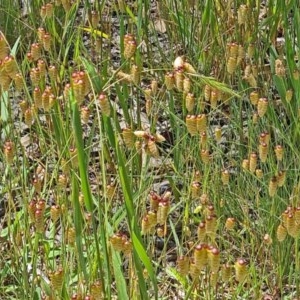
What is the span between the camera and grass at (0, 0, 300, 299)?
3.57ft

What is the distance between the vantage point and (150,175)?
1414mm

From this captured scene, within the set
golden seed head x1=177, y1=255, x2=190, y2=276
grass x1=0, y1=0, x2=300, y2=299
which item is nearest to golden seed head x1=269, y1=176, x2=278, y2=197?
grass x1=0, y1=0, x2=300, y2=299

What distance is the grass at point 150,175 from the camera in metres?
1.09

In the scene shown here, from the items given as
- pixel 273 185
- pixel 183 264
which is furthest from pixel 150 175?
pixel 183 264

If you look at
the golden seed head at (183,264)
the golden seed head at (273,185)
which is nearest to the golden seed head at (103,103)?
the golden seed head at (183,264)

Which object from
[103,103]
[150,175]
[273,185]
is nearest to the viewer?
[103,103]

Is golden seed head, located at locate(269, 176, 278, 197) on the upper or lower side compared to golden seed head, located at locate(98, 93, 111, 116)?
lower

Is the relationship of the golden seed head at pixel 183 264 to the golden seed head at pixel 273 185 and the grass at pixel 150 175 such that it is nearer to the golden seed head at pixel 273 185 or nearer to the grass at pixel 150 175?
the grass at pixel 150 175

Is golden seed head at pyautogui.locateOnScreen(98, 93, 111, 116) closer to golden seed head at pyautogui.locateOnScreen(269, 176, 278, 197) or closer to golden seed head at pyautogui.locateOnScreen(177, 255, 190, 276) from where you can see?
golden seed head at pyautogui.locateOnScreen(177, 255, 190, 276)

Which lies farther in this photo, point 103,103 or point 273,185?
point 273,185

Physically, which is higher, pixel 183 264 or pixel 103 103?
pixel 103 103

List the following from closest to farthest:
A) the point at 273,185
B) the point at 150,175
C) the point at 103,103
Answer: the point at 103,103 → the point at 273,185 → the point at 150,175

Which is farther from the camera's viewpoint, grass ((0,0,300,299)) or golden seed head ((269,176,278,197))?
golden seed head ((269,176,278,197))

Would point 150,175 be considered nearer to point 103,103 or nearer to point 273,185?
point 273,185
